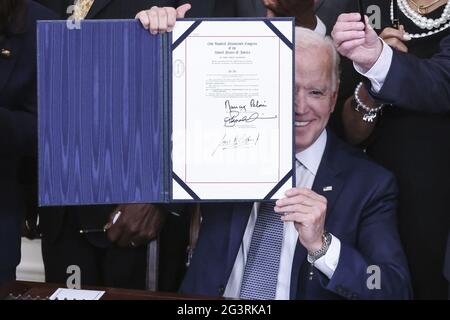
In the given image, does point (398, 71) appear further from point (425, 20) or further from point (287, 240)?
point (287, 240)

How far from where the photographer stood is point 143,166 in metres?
1.61

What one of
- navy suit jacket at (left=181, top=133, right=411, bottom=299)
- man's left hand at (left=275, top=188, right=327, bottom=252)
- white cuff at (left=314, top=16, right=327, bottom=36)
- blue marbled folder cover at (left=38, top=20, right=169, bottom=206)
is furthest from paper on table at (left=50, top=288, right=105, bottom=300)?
white cuff at (left=314, top=16, right=327, bottom=36)

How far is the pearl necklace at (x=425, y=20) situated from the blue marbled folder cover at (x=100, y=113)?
638 mm

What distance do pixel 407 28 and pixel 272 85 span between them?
0.44 metres

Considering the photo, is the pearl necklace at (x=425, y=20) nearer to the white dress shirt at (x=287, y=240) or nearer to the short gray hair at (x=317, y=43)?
the short gray hair at (x=317, y=43)

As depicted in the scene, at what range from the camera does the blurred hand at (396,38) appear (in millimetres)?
1729

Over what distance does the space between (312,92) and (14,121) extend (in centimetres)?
78

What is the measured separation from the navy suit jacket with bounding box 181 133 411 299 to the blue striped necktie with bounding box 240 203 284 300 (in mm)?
43

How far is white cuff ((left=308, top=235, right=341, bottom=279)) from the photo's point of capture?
1634 mm

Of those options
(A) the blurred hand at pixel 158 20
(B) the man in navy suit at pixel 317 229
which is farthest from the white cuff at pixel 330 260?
(A) the blurred hand at pixel 158 20

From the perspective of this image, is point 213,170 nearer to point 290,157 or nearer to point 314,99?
point 290,157

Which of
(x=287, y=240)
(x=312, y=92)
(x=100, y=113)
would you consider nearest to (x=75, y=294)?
(x=100, y=113)
